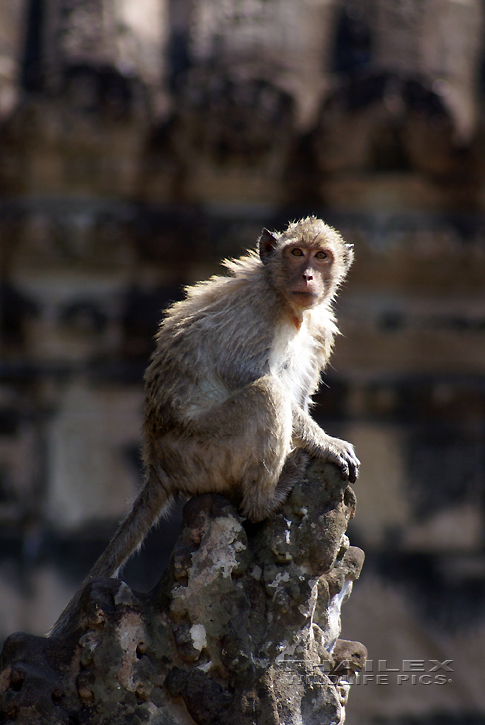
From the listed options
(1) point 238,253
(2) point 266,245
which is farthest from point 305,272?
(1) point 238,253

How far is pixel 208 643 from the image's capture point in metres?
2.52

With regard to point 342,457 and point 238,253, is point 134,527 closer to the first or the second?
point 342,457

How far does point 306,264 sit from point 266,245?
0.79ft

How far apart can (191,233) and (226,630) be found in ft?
15.1

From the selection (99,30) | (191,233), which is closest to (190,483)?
(191,233)

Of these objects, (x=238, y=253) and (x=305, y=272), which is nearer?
(x=305, y=272)

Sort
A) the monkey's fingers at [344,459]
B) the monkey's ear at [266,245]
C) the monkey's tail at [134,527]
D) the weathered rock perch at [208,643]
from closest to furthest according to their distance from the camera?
the weathered rock perch at [208,643]
the monkey's fingers at [344,459]
the monkey's tail at [134,527]
the monkey's ear at [266,245]

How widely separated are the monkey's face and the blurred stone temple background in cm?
368

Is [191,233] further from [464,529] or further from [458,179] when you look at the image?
[464,529]

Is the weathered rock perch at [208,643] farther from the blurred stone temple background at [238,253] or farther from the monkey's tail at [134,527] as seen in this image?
the blurred stone temple background at [238,253]

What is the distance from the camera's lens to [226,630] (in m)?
2.53

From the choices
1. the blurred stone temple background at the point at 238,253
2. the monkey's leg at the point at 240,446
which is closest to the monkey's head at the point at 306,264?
the monkey's leg at the point at 240,446

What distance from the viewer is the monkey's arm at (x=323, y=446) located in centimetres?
283

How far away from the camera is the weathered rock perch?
2439 mm
